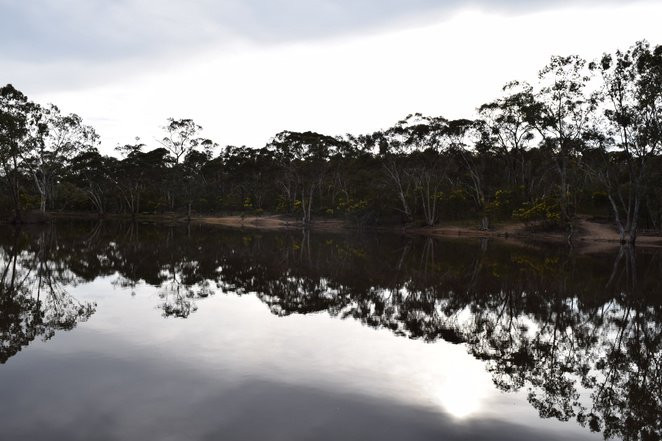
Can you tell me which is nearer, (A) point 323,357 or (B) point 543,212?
(A) point 323,357

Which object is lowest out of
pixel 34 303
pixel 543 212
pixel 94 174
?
pixel 34 303

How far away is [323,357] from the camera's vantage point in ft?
26.0

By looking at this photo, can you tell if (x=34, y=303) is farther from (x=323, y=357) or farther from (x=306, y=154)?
(x=306, y=154)

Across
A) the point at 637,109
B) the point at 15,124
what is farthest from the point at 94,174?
the point at 637,109

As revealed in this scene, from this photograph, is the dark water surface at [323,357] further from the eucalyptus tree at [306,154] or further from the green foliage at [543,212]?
the eucalyptus tree at [306,154]

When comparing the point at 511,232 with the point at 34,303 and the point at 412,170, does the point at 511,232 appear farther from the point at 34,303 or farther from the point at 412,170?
the point at 34,303

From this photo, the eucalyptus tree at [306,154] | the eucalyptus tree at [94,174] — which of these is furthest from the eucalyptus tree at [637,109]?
the eucalyptus tree at [94,174]

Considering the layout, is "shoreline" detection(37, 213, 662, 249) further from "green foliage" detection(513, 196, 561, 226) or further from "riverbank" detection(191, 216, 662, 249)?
"green foliage" detection(513, 196, 561, 226)

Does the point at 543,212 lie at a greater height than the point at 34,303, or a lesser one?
greater

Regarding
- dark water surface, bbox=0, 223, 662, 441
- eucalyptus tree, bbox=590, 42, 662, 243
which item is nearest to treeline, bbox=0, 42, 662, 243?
eucalyptus tree, bbox=590, 42, 662, 243

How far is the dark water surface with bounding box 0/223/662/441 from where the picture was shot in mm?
5375

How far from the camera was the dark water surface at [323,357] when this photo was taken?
538cm


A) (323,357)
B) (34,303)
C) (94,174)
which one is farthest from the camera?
(94,174)

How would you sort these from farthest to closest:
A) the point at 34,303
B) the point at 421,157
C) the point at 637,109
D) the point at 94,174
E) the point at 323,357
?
the point at 94,174 < the point at 421,157 < the point at 637,109 < the point at 34,303 < the point at 323,357
